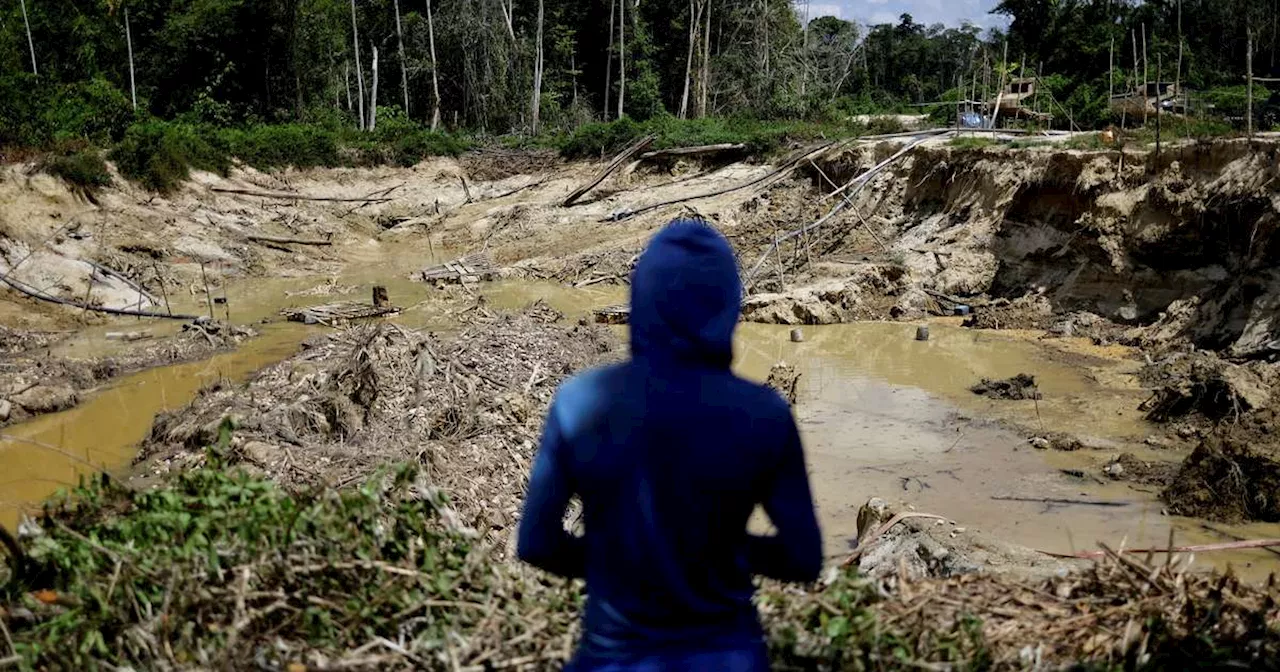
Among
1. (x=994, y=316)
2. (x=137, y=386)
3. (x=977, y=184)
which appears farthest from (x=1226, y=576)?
(x=977, y=184)

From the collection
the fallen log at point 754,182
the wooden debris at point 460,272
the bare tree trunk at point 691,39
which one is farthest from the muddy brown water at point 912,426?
the bare tree trunk at point 691,39

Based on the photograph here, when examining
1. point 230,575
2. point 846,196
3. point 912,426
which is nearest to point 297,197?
point 846,196

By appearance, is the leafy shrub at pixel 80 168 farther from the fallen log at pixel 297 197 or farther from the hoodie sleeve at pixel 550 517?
the hoodie sleeve at pixel 550 517

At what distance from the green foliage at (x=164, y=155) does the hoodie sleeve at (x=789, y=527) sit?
73.8 feet

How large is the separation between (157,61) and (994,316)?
28.9m

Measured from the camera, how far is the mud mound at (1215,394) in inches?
375

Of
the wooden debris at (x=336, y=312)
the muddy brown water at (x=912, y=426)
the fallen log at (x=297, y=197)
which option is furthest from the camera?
the fallen log at (x=297, y=197)

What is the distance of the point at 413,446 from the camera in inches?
297

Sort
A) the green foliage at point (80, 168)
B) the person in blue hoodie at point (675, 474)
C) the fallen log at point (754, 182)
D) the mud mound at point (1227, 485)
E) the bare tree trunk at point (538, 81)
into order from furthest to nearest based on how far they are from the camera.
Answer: the bare tree trunk at point (538, 81) → the fallen log at point (754, 182) → the green foliage at point (80, 168) → the mud mound at point (1227, 485) → the person in blue hoodie at point (675, 474)

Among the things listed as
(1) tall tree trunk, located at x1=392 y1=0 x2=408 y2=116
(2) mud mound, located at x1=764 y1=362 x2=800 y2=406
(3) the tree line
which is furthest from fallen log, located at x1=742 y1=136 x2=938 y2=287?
(1) tall tree trunk, located at x1=392 y1=0 x2=408 y2=116

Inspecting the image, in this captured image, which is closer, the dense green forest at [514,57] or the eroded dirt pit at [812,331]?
the eroded dirt pit at [812,331]

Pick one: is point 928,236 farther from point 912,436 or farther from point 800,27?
point 800,27

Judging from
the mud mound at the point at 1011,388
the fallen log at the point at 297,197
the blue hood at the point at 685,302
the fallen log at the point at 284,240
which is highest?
the blue hood at the point at 685,302

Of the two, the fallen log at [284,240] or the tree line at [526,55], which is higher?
the tree line at [526,55]
